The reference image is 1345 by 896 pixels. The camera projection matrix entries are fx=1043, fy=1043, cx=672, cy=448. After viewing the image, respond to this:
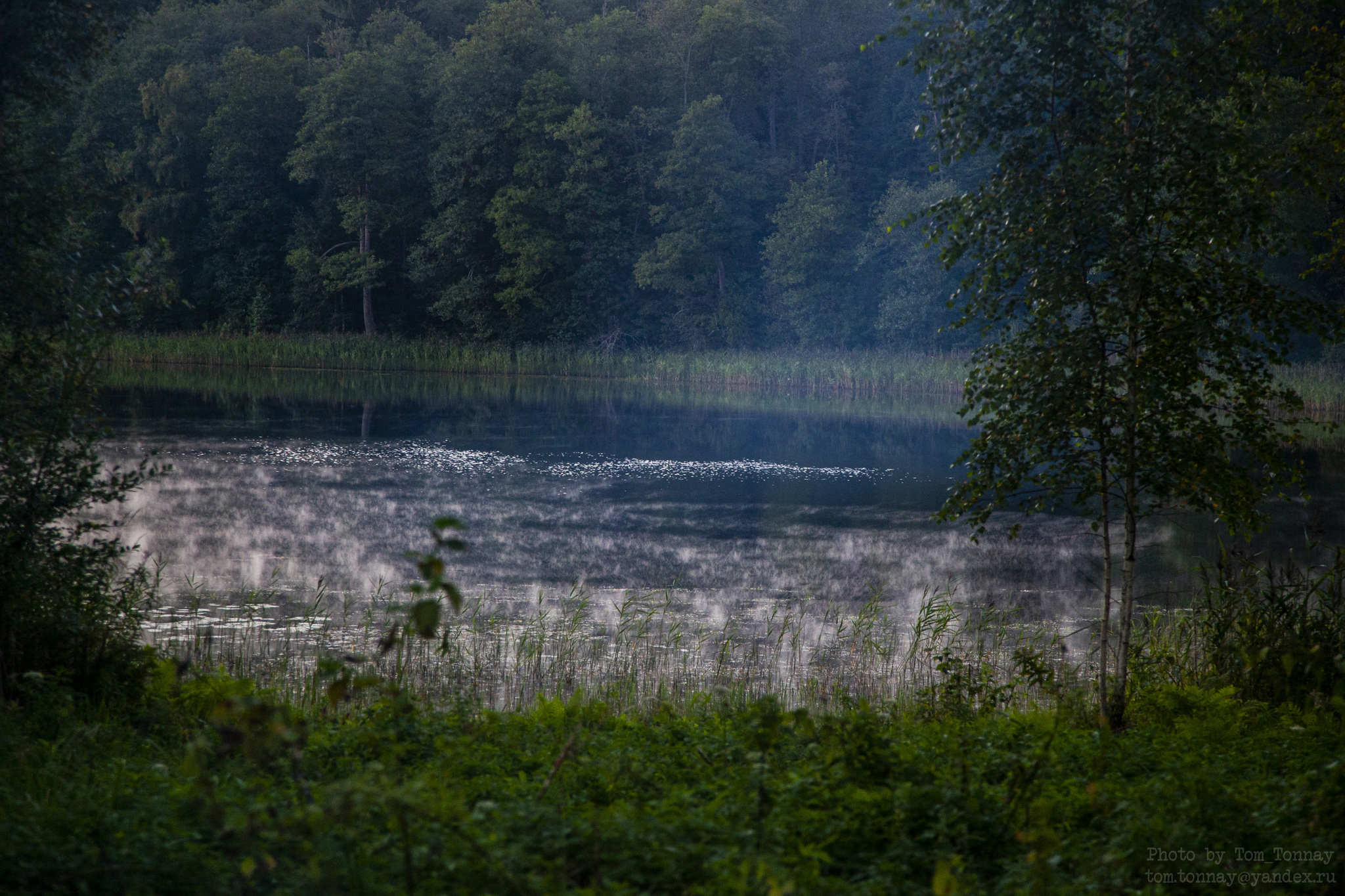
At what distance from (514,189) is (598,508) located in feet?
117

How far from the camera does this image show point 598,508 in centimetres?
1505

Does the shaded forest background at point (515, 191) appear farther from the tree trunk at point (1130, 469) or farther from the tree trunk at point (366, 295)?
the tree trunk at point (1130, 469)

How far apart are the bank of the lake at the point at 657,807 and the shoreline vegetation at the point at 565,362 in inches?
1346

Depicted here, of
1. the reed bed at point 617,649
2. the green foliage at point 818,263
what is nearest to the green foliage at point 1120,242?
the reed bed at point 617,649

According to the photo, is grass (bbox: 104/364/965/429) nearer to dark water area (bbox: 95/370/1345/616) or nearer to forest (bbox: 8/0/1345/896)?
dark water area (bbox: 95/370/1345/616)

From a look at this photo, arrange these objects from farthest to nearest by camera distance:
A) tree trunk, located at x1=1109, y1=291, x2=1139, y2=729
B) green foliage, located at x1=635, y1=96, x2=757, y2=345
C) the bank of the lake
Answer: green foliage, located at x1=635, y1=96, x2=757, y2=345
tree trunk, located at x1=1109, y1=291, x2=1139, y2=729
the bank of the lake

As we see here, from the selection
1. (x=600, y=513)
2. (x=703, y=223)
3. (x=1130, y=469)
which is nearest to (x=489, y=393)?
(x=703, y=223)

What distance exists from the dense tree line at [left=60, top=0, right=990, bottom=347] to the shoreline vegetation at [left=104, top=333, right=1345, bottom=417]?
326 cm

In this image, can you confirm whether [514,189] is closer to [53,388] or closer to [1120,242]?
[53,388]

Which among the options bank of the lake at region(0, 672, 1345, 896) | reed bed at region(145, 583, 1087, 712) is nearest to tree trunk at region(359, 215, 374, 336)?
reed bed at region(145, 583, 1087, 712)

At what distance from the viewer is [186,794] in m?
3.43

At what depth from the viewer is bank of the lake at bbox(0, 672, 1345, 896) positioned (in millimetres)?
2861

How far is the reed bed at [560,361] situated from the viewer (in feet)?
133

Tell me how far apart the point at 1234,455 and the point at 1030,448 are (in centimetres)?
1640
